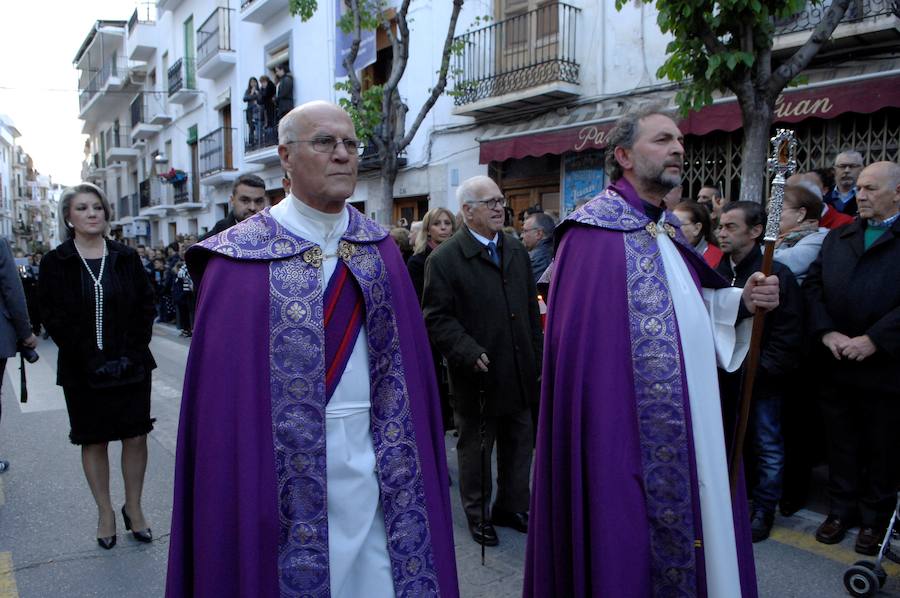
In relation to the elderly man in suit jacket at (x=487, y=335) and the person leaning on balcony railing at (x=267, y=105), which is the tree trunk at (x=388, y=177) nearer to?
the elderly man in suit jacket at (x=487, y=335)

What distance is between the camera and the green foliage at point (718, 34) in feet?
18.7

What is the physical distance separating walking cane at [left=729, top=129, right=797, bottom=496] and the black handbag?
322 cm

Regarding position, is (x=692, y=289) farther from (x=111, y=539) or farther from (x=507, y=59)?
(x=507, y=59)

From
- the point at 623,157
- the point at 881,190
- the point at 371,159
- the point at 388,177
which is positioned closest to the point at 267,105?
the point at 371,159

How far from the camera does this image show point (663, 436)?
106 inches

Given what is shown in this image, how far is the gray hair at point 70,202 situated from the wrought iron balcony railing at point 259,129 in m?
15.8

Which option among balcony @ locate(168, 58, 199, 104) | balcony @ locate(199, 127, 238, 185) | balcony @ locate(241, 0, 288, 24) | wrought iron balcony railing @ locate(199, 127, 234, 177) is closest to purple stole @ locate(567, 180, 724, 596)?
balcony @ locate(241, 0, 288, 24)

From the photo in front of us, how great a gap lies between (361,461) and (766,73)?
5.04m

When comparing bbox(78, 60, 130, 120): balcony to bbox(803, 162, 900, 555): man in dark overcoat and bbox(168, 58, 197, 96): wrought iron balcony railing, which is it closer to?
bbox(168, 58, 197, 96): wrought iron balcony railing

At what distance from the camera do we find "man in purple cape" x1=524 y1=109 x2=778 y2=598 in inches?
104

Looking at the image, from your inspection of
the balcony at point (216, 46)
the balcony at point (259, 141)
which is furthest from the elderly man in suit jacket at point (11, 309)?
the balcony at point (216, 46)

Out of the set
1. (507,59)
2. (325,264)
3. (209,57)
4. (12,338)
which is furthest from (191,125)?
(325,264)

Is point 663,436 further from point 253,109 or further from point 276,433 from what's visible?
point 253,109

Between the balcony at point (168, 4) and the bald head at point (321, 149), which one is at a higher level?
the balcony at point (168, 4)
